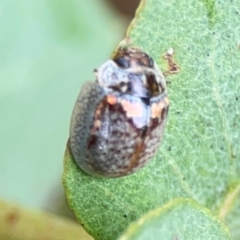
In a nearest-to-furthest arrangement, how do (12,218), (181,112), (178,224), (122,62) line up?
1. (178,224)
2. (181,112)
3. (122,62)
4. (12,218)

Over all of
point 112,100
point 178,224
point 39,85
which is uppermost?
point 112,100

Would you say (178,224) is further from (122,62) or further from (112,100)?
(122,62)

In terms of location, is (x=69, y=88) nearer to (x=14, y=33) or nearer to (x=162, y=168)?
(x=14, y=33)

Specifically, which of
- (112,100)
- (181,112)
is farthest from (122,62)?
(181,112)

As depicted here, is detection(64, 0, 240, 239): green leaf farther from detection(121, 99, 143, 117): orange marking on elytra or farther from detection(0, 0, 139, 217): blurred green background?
detection(0, 0, 139, 217): blurred green background

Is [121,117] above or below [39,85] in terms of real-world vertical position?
above

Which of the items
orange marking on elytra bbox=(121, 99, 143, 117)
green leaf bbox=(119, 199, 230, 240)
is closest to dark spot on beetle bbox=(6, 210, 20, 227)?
orange marking on elytra bbox=(121, 99, 143, 117)
